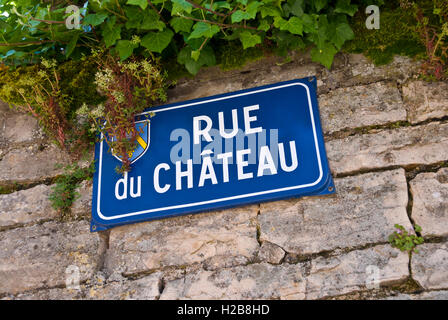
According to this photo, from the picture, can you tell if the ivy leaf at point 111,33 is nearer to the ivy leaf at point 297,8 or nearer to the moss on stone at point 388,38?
the ivy leaf at point 297,8

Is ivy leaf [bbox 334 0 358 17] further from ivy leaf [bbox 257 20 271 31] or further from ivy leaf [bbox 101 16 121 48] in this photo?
ivy leaf [bbox 101 16 121 48]

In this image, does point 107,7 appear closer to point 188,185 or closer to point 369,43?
point 188,185

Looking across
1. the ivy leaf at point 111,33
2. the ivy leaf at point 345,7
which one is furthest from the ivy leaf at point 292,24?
the ivy leaf at point 111,33

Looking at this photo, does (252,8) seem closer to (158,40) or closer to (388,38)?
(158,40)

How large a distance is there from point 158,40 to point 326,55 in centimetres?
88

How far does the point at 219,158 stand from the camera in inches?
78.2

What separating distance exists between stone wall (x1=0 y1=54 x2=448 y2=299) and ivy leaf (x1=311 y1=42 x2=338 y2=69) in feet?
0.37

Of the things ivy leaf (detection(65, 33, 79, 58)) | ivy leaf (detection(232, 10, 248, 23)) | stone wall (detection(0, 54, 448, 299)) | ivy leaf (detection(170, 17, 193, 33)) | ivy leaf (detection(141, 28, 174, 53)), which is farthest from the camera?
ivy leaf (detection(65, 33, 79, 58))

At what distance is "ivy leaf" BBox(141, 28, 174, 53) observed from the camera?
2117 mm

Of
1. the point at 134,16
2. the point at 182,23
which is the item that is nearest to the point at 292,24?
the point at 182,23

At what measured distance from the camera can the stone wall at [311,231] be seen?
167 centimetres

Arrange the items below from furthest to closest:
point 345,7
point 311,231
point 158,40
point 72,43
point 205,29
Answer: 1. point 72,43
2. point 158,40
3. point 345,7
4. point 205,29
5. point 311,231

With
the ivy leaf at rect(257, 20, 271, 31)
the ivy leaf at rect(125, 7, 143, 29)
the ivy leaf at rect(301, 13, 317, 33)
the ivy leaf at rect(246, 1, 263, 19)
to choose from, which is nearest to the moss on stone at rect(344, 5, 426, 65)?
the ivy leaf at rect(301, 13, 317, 33)
